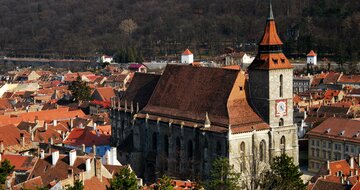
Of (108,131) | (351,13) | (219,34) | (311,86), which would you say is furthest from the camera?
(219,34)

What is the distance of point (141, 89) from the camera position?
6944 cm

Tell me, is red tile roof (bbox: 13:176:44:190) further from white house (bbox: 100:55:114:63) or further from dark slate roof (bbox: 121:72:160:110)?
white house (bbox: 100:55:114:63)

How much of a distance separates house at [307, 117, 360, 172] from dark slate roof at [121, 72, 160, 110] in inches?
584

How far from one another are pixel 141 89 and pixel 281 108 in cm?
1609

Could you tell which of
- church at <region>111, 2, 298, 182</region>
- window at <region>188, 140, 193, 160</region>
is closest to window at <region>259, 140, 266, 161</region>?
church at <region>111, 2, 298, 182</region>

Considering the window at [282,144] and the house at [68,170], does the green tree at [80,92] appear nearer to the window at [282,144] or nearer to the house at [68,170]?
the window at [282,144]

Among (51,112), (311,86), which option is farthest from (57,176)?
(311,86)

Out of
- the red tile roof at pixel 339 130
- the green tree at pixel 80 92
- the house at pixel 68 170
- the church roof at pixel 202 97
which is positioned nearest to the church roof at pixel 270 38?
the church roof at pixel 202 97

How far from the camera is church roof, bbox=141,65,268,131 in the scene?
2261 inches

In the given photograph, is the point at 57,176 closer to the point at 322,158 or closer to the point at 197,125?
the point at 197,125

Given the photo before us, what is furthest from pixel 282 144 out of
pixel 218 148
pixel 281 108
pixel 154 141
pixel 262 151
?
pixel 154 141

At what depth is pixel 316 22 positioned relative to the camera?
168250 mm

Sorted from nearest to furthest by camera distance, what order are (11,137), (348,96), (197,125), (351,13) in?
1. (197,125)
2. (11,137)
3. (348,96)
4. (351,13)

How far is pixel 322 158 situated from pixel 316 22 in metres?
104
